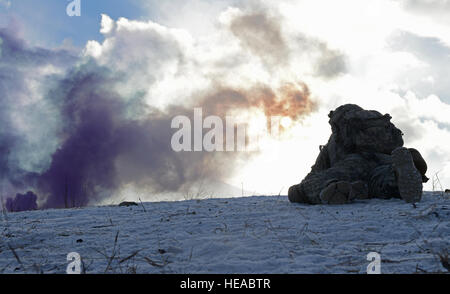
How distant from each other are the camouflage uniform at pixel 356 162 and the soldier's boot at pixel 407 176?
30mm

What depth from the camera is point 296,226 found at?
420cm

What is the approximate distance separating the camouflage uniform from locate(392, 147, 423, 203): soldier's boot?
30 mm

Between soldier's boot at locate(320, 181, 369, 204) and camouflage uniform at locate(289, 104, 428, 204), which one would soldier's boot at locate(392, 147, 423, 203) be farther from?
soldier's boot at locate(320, 181, 369, 204)

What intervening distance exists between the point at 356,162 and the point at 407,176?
1627 millimetres

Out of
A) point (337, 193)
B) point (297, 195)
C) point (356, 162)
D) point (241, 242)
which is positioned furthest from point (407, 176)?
point (241, 242)

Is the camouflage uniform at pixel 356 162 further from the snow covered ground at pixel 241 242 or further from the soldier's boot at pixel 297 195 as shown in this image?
the snow covered ground at pixel 241 242

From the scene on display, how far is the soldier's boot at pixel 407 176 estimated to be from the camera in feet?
18.5

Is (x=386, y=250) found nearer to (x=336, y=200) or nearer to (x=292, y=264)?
(x=292, y=264)

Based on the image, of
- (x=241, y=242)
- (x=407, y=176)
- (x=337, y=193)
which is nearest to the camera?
(x=241, y=242)

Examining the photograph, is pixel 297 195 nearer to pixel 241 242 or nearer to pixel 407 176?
pixel 407 176

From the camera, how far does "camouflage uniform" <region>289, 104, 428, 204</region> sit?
6215mm

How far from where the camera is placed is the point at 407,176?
562 centimetres
